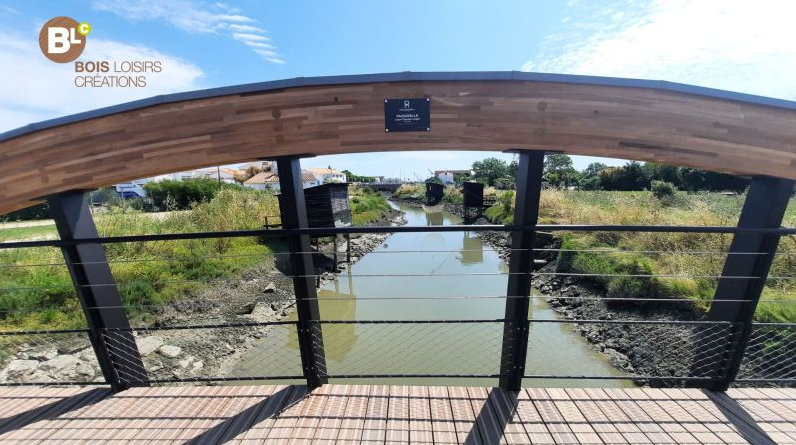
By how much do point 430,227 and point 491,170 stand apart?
4678cm

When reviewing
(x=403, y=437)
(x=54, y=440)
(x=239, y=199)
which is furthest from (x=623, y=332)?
(x=239, y=199)

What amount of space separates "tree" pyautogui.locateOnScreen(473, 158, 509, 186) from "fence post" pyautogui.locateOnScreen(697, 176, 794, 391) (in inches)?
1635

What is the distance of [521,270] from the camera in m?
1.89

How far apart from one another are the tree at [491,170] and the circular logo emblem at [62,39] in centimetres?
4196

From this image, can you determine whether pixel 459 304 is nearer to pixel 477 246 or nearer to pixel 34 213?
pixel 477 246

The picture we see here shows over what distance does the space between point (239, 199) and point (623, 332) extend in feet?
42.4

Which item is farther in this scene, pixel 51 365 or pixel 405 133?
pixel 51 365

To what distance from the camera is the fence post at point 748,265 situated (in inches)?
69.4

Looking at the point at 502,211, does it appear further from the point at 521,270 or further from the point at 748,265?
the point at 521,270

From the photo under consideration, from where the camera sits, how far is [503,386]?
209 centimetres

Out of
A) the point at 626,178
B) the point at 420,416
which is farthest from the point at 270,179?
the point at 626,178

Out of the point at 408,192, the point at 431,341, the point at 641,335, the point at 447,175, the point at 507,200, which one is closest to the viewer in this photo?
the point at 641,335

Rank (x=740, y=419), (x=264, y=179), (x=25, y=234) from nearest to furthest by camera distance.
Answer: (x=740, y=419) → (x=25, y=234) → (x=264, y=179)

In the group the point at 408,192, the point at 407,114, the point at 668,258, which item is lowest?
the point at 408,192
